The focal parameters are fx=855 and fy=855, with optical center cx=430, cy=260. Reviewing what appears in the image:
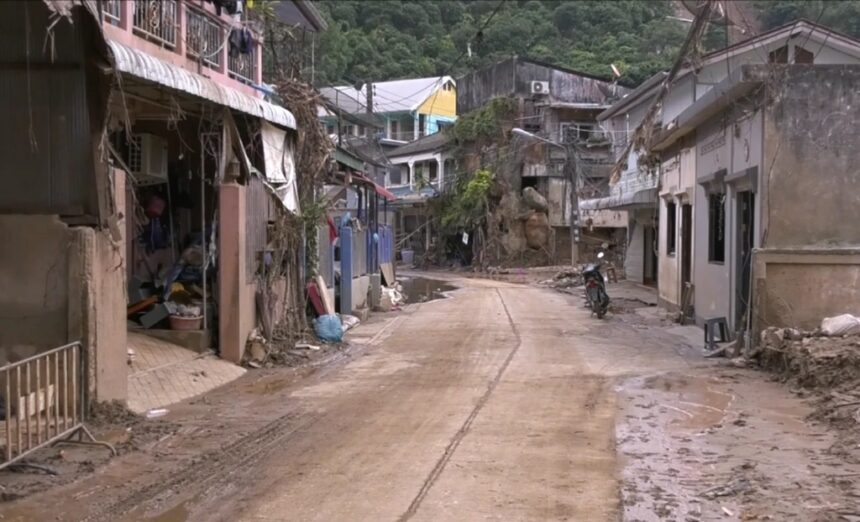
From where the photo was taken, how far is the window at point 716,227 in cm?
1556

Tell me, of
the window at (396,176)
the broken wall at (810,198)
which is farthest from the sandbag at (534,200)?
the broken wall at (810,198)

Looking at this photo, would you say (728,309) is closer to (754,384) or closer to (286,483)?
(754,384)

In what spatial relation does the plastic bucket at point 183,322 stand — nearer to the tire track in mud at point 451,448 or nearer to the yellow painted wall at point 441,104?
the tire track in mud at point 451,448

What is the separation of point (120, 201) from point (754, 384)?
7.90m

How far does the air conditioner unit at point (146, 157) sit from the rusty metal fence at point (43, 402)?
4.94 meters

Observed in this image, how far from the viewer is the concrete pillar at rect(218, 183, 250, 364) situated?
486 inches

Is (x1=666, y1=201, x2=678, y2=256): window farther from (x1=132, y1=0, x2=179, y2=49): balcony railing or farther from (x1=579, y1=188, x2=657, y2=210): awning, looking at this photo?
(x1=132, y1=0, x2=179, y2=49): balcony railing

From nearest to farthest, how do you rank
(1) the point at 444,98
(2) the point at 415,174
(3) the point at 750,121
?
(3) the point at 750,121 → (2) the point at 415,174 → (1) the point at 444,98

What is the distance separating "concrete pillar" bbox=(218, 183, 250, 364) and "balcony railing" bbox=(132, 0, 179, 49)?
259 centimetres

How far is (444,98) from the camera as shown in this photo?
62938mm

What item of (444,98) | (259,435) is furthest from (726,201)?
(444,98)

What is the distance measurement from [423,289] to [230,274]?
66.8 ft

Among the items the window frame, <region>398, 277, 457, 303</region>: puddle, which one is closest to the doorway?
the window frame

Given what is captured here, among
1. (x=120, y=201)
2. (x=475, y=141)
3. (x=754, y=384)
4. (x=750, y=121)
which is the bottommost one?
(x=754, y=384)
